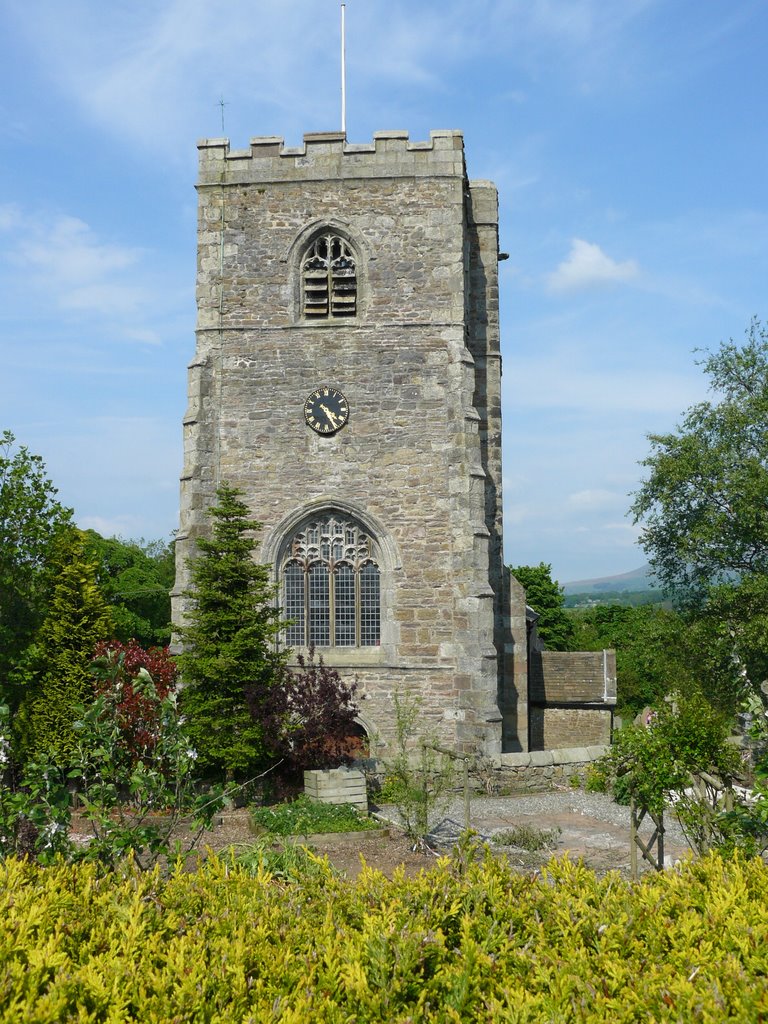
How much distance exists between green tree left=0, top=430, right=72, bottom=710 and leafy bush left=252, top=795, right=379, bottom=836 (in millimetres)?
8890

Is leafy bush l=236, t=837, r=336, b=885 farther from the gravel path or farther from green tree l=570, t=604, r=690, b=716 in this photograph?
green tree l=570, t=604, r=690, b=716

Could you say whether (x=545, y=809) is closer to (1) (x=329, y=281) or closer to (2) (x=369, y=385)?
(2) (x=369, y=385)

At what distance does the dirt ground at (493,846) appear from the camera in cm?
1195

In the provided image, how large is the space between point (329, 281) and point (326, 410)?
273cm

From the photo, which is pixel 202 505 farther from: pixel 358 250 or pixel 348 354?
pixel 358 250

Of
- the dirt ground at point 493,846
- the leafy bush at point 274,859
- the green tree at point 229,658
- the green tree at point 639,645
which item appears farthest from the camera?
the green tree at point 639,645

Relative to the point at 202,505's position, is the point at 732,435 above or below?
above

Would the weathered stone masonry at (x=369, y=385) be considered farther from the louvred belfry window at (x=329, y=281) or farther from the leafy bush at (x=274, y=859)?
Answer: the leafy bush at (x=274, y=859)

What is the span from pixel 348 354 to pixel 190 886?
48.6 feet

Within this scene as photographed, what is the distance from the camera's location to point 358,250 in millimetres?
19688

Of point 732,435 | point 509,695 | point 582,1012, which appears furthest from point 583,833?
point 732,435

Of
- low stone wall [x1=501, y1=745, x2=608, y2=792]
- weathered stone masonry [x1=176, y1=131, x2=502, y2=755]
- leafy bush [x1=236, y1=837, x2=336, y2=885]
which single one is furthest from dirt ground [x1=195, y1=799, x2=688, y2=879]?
weathered stone masonry [x1=176, y1=131, x2=502, y2=755]

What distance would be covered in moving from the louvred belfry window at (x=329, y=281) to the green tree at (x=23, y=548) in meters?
7.59

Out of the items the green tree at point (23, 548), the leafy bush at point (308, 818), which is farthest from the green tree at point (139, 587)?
the leafy bush at point (308, 818)
